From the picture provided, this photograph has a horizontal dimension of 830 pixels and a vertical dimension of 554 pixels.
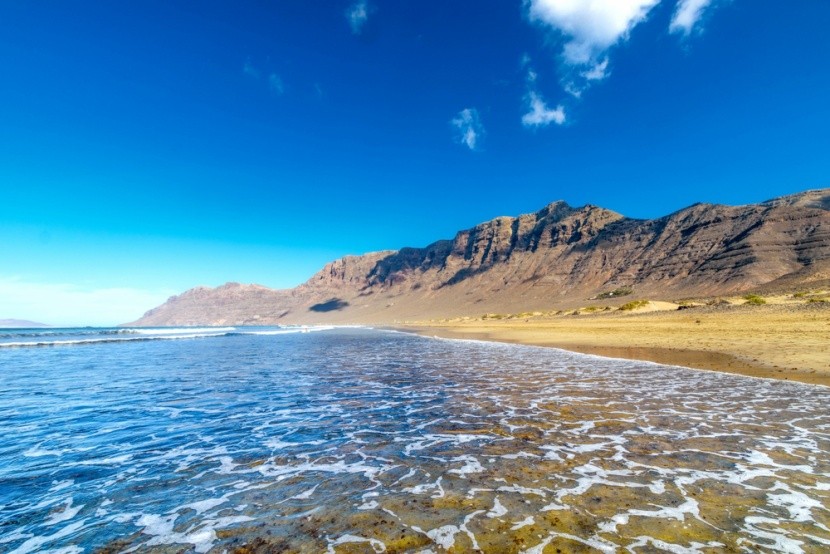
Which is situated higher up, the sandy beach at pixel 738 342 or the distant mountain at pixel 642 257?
the distant mountain at pixel 642 257

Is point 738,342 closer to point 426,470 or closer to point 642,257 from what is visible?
point 426,470

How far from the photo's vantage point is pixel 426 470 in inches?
270

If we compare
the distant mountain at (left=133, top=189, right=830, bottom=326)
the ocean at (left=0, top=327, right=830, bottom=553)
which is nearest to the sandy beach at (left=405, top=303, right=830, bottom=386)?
the ocean at (left=0, top=327, right=830, bottom=553)

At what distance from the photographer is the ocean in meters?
4.81

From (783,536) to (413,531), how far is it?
4171 mm

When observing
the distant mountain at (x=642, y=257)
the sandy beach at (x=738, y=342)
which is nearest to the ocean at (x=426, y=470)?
the sandy beach at (x=738, y=342)

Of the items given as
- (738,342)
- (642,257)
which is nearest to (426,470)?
(738,342)

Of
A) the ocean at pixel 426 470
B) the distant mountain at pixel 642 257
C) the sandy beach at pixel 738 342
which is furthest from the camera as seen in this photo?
the distant mountain at pixel 642 257

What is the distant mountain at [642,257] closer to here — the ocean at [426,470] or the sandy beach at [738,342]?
the sandy beach at [738,342]

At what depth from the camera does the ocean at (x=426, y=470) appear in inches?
189

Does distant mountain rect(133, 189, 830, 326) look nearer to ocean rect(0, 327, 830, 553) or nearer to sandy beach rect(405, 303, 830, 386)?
sandy beach rect(405, 303, 830, 386)

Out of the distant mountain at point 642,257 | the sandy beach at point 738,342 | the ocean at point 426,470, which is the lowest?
the ocean at point 426,470

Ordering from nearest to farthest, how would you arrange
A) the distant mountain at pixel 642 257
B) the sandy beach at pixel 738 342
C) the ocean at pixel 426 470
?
the ocean at pixel 426 470 < the sandy beach at pixel 738 342 < the distant mountain at pixel 642 257

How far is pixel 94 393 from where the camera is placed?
14820 millimetres
